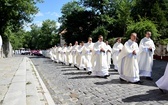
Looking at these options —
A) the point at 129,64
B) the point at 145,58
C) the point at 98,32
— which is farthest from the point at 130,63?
the point at 98,32

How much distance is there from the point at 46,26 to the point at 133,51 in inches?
4187

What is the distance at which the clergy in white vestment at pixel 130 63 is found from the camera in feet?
38.3

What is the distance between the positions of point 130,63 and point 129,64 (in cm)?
5

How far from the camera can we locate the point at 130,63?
11.9 meters

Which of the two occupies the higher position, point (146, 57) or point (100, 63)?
point (146, 57)

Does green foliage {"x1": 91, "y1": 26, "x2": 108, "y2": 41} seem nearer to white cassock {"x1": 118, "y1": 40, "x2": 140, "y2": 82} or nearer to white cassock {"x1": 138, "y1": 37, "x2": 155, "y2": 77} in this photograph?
white cassock {"x1": 138, "y1": 37, "x2": 155, "y2": 77}

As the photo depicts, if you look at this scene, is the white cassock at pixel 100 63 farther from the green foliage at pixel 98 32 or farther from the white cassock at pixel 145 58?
the green foliage at pixel 98 32

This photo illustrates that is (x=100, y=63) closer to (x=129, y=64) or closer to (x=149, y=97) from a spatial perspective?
(x=129, y=64)

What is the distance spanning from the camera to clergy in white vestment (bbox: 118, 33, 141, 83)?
11672mm

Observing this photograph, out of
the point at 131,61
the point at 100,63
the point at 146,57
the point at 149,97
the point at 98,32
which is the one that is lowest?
the point at 149,97

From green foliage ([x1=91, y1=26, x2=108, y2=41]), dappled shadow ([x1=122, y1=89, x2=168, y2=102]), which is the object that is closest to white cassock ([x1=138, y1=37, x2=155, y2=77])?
dappled shadow ([x1=122, y1=89, x2=168, y2=102])

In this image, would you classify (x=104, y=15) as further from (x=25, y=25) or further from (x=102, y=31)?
(x=25, y=25)

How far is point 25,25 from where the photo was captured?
50188 mm

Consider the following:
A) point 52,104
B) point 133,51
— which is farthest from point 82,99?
point 133,51
